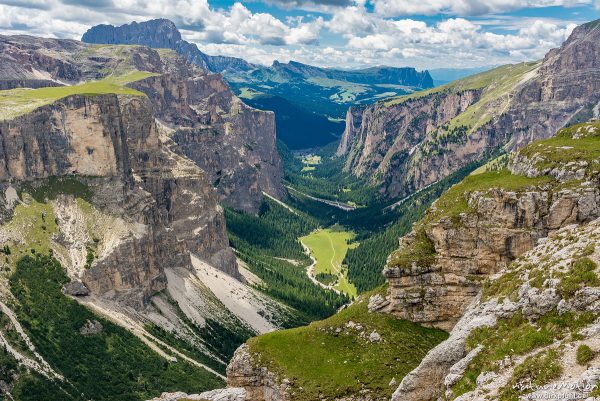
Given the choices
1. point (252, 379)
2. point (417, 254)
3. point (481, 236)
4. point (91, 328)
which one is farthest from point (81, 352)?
point (481, 236)

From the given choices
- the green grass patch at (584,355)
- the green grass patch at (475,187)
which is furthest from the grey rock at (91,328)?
the green grass patch at (584,355)

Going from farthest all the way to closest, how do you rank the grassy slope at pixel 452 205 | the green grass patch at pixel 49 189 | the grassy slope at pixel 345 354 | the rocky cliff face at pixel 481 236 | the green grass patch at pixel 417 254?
the green grass patch at pixel 49 189 → the grassy slope at pixel 452 205 → the green grass patch at pixel 417 254 → the rocky cliff face at pixel 481 236 → the grassy slope at pixel 345 354

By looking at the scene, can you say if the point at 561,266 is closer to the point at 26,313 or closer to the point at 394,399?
the point at 394,399

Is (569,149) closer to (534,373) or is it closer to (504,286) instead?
(504,286)

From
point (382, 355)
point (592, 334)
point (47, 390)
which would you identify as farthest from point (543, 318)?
point (47, 390)

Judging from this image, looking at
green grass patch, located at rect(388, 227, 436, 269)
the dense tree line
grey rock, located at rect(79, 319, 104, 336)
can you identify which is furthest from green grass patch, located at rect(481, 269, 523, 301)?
grey rock, located at rect(79, 319, 104, 336)

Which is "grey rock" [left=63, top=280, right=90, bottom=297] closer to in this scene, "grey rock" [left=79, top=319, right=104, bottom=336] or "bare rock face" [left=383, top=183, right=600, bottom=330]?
"grey rock" [left=79, top=319, right=104, bottom=336]

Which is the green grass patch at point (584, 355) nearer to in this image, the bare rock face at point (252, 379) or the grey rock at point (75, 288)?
the bare rock face at point (252, 379)
